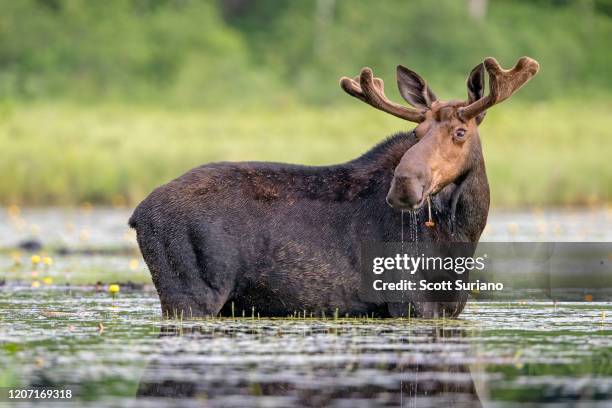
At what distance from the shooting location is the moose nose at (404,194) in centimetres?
994

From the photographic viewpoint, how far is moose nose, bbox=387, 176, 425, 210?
9.94m

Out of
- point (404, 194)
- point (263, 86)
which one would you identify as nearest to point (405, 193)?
point (404, 194)

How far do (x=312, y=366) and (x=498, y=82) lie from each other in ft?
11.1

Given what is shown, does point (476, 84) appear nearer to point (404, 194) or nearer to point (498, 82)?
point (498, 82)

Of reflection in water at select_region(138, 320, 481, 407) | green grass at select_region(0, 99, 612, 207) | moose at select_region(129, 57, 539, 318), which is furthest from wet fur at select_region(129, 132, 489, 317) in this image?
green grass at select_region(0, 99, 612, 207)

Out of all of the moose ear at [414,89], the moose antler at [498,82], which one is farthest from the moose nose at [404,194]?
the moose ear at [414,89]

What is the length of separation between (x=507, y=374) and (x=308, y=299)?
9.05 feet

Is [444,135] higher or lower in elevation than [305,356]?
higher

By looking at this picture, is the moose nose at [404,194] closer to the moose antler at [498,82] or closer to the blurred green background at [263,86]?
the moose antler at [498,82]

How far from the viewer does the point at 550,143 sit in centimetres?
3023

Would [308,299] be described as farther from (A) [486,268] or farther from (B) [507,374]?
(A) [486,268]

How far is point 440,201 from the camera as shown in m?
10.7

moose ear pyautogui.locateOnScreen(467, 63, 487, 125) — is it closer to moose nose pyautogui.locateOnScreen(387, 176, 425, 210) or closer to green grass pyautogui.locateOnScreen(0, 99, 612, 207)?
moose nose pyautogui.locateOnScreen(387, 176, 425, 210)

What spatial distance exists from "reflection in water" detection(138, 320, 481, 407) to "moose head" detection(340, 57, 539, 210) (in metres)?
1.09
